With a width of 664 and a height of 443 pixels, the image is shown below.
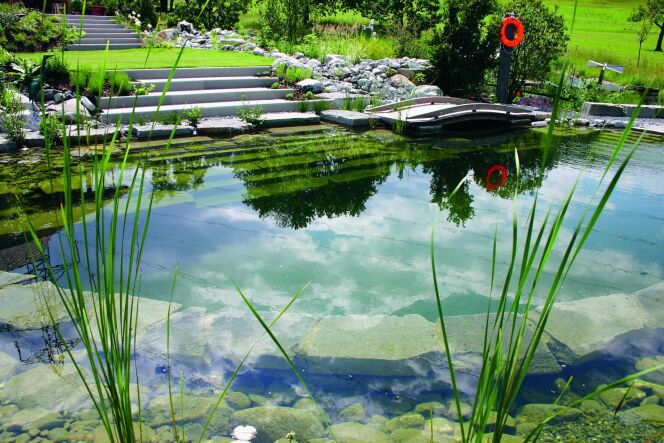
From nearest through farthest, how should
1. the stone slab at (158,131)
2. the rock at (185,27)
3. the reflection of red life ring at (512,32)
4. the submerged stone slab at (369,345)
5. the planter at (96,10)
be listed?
the submerged stone slab at (369,345)
the stone slab at (158,131)
the reflection of red life ring at (512,32)
the rock at (185,27)
the planter at (96,10)

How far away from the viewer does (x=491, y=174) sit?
622cm

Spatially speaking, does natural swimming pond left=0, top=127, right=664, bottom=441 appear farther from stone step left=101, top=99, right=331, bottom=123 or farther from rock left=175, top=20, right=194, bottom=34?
rock left=175, top=20, right=194, bottom=34

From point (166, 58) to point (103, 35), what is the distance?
4193mm

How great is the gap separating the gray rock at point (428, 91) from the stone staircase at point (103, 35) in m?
7.24

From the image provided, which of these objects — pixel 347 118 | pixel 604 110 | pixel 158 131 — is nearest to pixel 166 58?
pixel 158 131

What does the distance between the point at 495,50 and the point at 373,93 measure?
2.80 metres

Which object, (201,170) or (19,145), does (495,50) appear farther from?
(19,145)

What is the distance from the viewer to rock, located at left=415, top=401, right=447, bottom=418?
2.34m

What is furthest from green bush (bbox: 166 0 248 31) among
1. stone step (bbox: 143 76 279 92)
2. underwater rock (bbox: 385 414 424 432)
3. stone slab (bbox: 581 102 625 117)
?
underwater rock (bbox: 385 414 424 432)

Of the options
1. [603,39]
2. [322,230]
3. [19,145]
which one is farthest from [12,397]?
[603,39]

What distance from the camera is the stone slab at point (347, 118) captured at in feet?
27.6

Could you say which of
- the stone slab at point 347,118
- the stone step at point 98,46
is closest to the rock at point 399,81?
the stone slab at point 347,118

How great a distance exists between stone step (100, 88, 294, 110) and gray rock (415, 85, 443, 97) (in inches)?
98.3

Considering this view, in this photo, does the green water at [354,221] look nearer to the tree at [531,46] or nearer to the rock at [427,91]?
the rock at [427,91]
